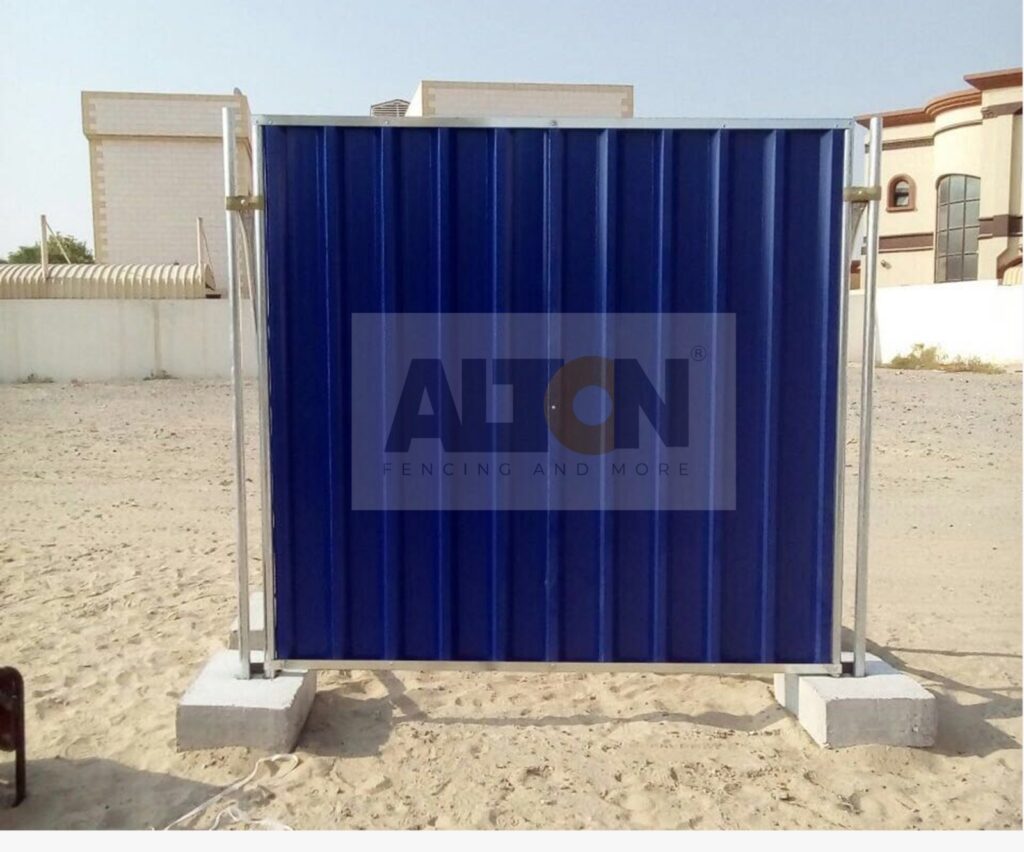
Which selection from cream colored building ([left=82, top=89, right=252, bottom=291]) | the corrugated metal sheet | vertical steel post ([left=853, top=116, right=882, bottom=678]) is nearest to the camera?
vertical steel post ([left=853, top=116, right=882, bottom=678])

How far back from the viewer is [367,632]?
3.84m

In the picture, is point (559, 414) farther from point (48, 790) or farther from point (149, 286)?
point (149, 286)

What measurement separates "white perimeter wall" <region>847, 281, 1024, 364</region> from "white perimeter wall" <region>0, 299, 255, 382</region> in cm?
1505

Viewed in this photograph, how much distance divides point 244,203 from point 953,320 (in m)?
21.2

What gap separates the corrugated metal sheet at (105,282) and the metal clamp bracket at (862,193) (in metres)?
20.7

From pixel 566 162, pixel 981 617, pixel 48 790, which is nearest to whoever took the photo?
pixel 48 790

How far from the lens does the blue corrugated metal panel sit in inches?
143

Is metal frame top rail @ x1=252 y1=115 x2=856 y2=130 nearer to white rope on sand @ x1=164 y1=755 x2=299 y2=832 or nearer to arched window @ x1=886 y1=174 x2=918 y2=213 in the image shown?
white rope on sand @ x1=164 y1=755 x2=299 y2=832

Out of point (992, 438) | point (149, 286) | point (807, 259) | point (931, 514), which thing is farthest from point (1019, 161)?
point (807, 259)

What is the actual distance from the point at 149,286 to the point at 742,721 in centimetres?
2095

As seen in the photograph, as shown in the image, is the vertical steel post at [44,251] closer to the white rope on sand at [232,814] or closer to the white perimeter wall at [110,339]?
the white perimeter wall at [110,339]

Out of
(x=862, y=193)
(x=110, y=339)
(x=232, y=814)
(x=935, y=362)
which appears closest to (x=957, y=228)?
(x=935, y=362)

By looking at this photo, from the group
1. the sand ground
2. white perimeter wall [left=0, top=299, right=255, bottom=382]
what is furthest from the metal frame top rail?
white perimeter wall [left=0, top=299, right=255, bottom=382]

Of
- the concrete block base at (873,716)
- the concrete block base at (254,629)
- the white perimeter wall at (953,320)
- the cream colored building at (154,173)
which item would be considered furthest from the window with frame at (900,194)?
the concrete block base at (254,629)
